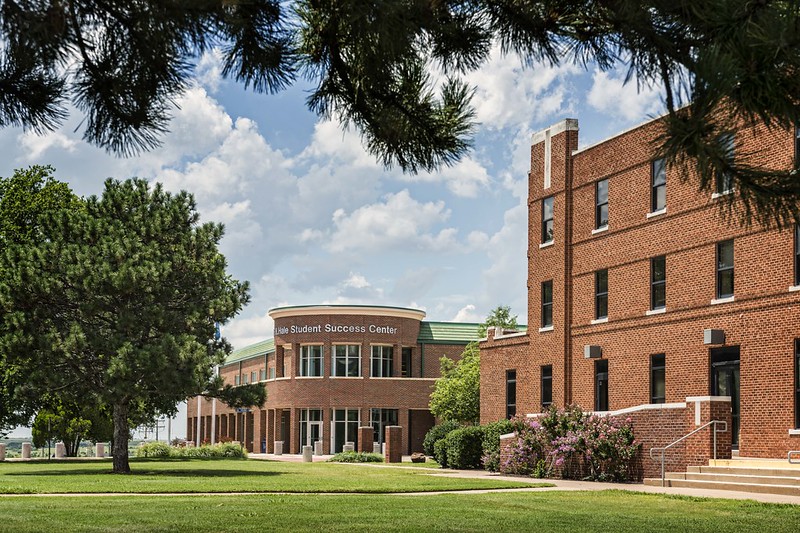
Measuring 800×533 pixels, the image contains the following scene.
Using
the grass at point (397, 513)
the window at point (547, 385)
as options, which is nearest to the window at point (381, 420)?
the window at point (547, 385)

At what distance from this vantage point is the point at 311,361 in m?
66.9

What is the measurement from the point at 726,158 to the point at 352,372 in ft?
194

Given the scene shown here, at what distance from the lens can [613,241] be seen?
34281mm

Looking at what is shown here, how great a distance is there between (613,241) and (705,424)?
9.72 m

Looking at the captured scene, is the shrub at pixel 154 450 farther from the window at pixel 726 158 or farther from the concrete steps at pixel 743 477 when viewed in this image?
the window at pixel 726 158

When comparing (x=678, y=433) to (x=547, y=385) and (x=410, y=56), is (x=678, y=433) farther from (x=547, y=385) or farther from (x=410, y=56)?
(x=410, y=56)

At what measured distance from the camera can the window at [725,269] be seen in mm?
29297

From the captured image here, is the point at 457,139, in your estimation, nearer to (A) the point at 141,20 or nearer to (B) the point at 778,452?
(A) the point at 141,20

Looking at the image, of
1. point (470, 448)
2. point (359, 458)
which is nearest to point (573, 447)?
point (470, 448)

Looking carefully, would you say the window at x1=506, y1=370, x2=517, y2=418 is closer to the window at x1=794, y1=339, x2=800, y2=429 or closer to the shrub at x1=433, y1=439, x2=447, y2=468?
the shrub at x1=433, y1=439, x2=447, y2=468

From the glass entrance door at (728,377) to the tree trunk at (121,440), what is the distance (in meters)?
17.6

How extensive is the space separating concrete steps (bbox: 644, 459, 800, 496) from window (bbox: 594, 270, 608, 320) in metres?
9.82

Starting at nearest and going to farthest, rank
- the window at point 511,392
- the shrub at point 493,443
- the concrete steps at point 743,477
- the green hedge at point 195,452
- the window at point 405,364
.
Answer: the concrete steps at point 743,477
the shrub at point 493,443
the window at point 511,392
the green hedge at point 195,452
the window at point 405,364

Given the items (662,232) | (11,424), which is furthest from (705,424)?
(11,424)
